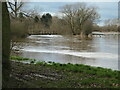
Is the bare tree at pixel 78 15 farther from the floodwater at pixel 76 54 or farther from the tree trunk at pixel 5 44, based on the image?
→ the tree trunk at pixel 5 44

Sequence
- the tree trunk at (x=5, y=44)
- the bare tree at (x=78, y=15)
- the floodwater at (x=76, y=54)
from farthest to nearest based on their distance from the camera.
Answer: the bare tree at (x=78, y=15)
the floodwater at (x=76, y=54)
the tree trunk at (x=5, y=44)

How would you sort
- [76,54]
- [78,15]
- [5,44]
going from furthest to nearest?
[78,15], [76,54], [5,44]

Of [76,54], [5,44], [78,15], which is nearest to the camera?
[5,44]

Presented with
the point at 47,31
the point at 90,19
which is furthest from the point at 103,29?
the point at 47,31

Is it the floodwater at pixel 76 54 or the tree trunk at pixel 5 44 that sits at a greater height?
the tree trunk at pixel 5 44

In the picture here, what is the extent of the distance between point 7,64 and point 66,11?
64879 millimetres

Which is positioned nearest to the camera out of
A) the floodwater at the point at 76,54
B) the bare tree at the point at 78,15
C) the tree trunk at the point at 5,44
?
the tree trunk at the point at 5,44

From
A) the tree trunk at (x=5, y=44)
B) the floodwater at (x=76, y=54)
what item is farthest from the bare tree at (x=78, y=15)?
the tree trunk at (x=5, y=44)

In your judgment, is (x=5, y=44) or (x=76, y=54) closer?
(x=5, y=44)

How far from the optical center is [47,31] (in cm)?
5950

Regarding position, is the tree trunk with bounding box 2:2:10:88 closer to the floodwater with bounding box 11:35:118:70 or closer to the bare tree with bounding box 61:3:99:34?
the floodwater with bounding box 11:35:118:70

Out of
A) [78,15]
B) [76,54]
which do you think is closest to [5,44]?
[76,54]

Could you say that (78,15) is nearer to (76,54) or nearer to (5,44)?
(76,54)

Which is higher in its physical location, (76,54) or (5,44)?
(5,44)
